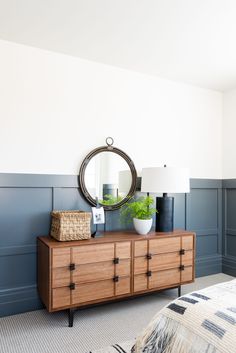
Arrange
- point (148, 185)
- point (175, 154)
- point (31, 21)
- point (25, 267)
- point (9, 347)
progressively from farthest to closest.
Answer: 1. point (175, 154)
2. point (148, 185)
3. point (25, 267)
4. point (31, 21)
5. point (9, 347)

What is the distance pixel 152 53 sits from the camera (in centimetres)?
270

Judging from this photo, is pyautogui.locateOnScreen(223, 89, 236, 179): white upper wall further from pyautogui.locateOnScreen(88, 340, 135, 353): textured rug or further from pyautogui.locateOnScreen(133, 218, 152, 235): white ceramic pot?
pyautogui.locateOnScreen(88, 340, 135, 353): textured rug

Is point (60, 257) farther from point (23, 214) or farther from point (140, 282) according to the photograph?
point (140, 282)

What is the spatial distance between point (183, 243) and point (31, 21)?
2408 mm

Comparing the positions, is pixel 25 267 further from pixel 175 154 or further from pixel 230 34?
pixel 230 34

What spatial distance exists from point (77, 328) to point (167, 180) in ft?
4.96

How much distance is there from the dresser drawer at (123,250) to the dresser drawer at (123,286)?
201 mm

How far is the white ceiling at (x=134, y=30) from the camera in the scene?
2.00 m

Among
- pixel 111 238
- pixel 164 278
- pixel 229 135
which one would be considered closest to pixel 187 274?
pixel 164 278

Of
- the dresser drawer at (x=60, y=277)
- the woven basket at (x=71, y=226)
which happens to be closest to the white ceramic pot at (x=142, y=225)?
the woven basket at (x=71, y=226)

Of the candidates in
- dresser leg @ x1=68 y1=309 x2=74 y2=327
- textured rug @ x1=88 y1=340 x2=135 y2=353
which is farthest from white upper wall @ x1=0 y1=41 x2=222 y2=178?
textured rug @ x1=88 y1=340 x2=135 y2=353

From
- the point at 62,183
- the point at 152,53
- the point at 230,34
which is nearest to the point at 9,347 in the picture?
the point at 62,183

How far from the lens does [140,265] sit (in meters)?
2.56

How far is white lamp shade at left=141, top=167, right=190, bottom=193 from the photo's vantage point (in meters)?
2.70
